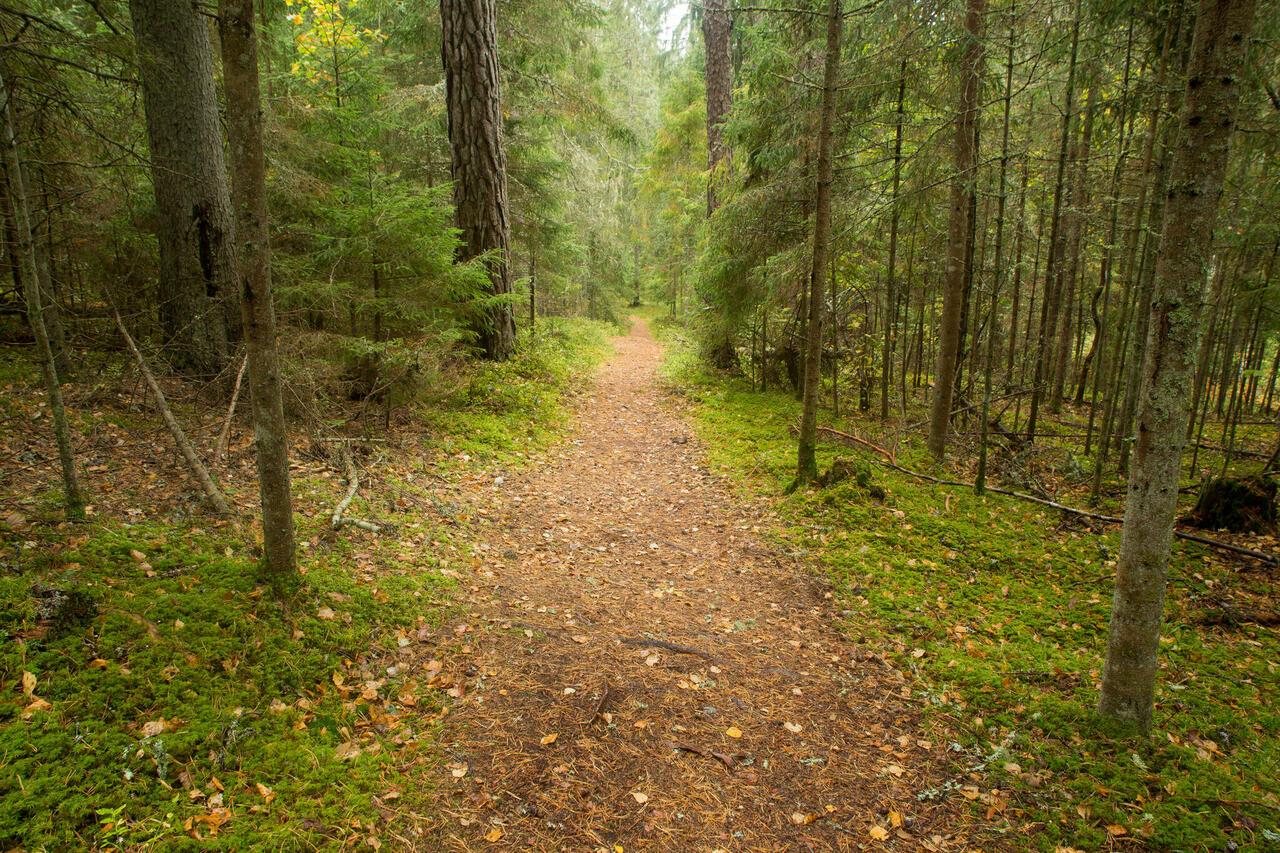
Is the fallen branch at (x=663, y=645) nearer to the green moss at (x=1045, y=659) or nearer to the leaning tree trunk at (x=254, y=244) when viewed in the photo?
the green moss at (x=1045, y=659)

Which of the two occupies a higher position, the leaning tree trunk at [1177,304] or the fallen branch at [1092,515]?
the leaning tree trunk at [1177,304]

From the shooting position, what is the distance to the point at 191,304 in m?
6.01

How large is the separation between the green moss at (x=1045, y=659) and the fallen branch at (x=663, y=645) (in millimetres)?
1367

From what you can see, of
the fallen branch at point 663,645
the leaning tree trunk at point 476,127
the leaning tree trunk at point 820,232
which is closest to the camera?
the fallen branch at point 663,645

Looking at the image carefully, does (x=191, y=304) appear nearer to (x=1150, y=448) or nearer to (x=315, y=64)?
(x=315, y=64)

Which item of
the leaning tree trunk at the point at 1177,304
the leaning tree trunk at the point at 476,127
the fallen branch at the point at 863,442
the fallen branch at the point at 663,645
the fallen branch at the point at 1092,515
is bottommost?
the fallen branch at the point at 663,645

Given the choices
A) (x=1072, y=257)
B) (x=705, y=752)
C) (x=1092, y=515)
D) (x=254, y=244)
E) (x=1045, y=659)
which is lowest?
(x=705, y=752)

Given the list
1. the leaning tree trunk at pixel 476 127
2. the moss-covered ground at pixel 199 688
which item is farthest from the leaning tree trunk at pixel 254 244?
the leaning tree trunk at pixel 476 127

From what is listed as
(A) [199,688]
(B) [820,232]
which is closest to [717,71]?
(B) [820,232]

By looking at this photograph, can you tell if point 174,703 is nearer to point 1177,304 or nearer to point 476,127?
point 1177,304

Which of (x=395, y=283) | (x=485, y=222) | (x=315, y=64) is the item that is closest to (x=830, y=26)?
(x=395, y=283)

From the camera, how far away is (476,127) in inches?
410

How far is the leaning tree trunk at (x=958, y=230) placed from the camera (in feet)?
24.0

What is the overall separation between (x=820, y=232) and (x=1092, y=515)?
4.50 m
